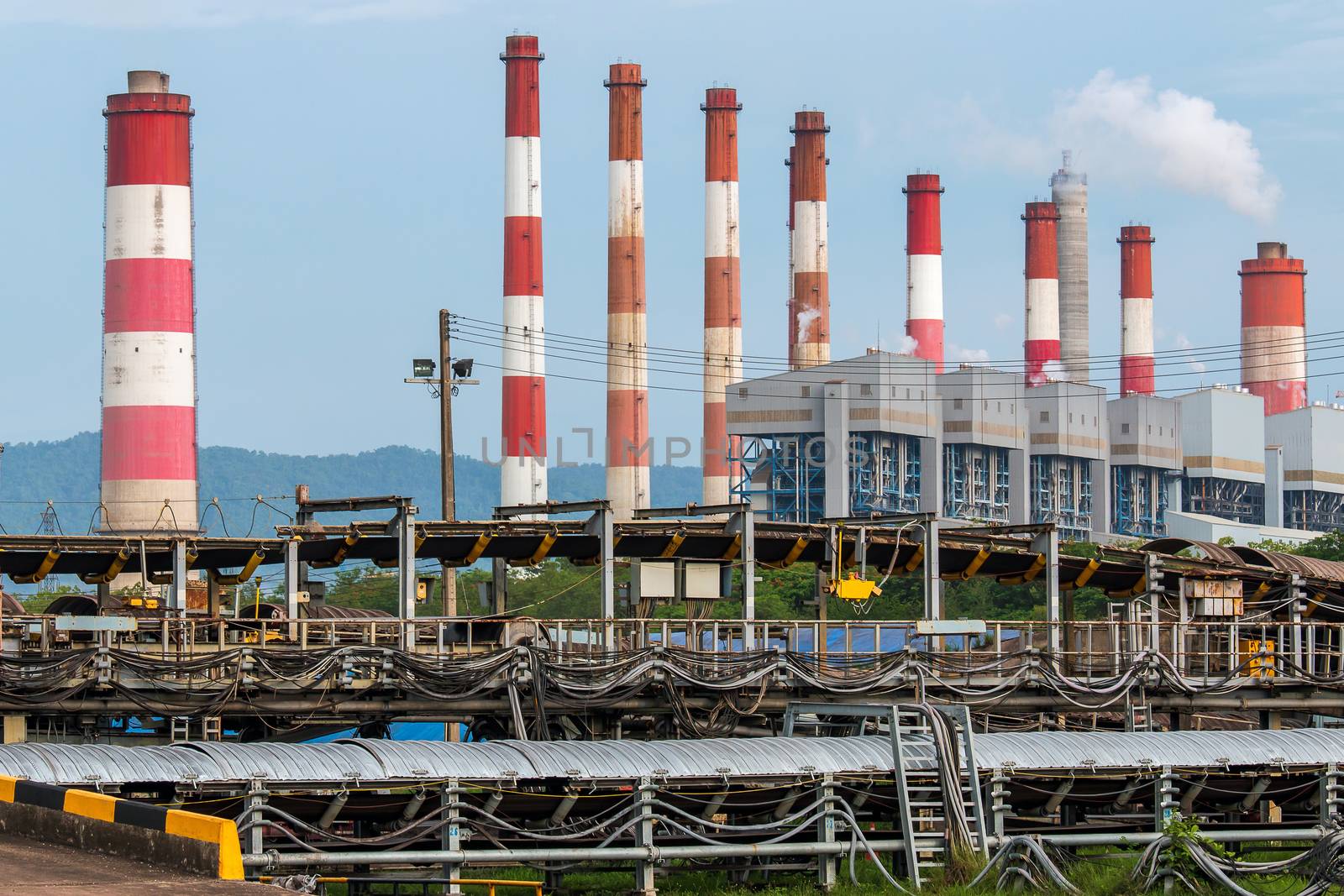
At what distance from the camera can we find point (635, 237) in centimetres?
8756

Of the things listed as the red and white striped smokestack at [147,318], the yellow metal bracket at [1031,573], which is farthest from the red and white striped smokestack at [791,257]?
the yellow metal bracket at [1031,573]

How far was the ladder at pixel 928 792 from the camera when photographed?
23359 millimetres

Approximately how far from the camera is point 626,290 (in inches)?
3435

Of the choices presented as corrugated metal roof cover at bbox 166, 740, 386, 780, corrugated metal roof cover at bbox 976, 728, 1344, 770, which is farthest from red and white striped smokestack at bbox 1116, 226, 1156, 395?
corrugated metal roof cover at bbox 166, 740, 386, 780

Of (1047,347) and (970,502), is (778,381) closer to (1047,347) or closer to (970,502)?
(970,502)

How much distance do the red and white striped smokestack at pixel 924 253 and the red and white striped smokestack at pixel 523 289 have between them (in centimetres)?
2503

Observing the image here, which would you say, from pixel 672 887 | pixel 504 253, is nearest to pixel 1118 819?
pixel 672 887

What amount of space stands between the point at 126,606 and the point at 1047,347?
7051cm

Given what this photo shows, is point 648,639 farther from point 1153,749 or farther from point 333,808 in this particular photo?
point 333,808

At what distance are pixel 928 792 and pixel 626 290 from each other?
64139mm

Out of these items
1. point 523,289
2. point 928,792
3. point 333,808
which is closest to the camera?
point 333,808

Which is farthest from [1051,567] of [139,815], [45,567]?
[139,815]

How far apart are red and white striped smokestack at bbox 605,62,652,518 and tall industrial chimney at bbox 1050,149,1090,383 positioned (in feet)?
99.5

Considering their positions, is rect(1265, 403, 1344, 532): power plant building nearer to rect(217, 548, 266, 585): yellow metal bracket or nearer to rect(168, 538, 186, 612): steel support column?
rect(217, 548, 266, 585): yellow metal bracket
